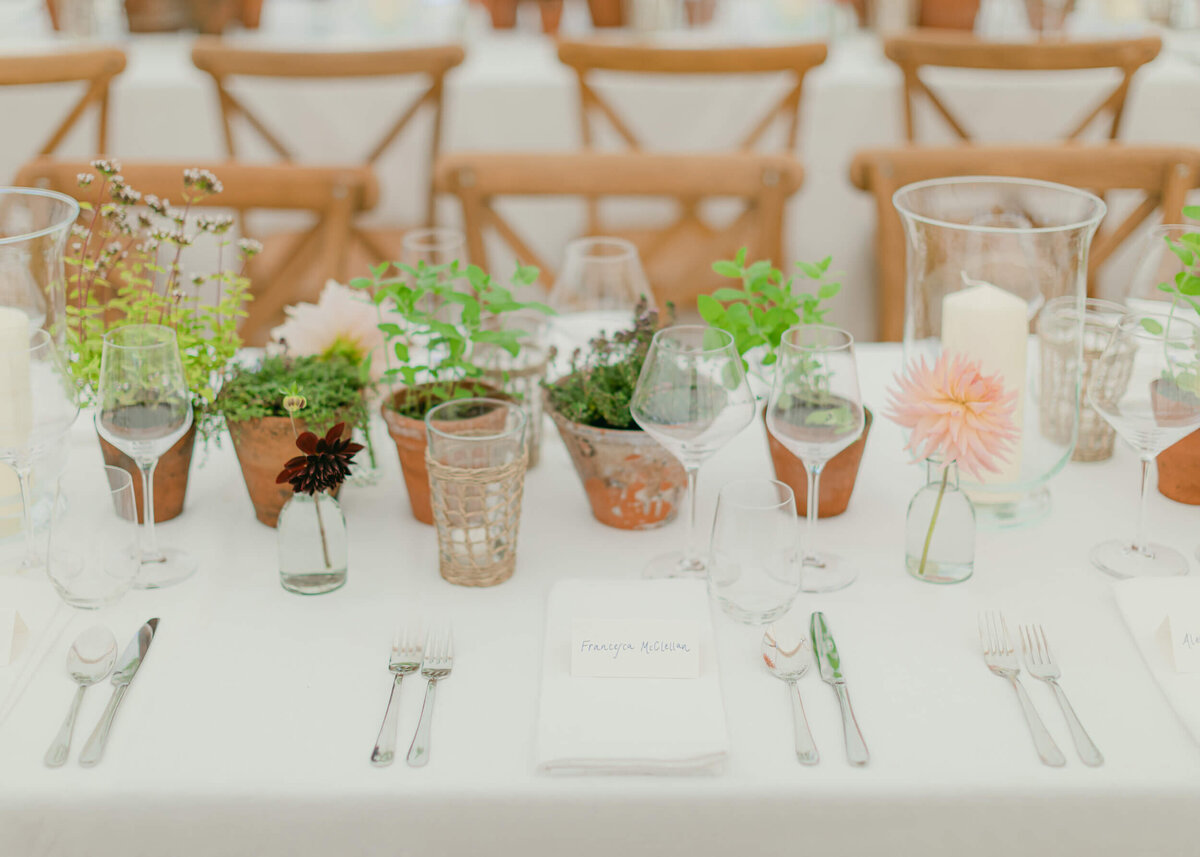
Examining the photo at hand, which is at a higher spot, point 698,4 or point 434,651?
point 698,4

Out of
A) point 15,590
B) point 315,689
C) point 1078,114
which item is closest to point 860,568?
point 315,689

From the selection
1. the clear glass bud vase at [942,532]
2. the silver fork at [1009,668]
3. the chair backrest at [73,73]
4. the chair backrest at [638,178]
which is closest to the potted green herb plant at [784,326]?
the clear glass bud vase at [942,532]

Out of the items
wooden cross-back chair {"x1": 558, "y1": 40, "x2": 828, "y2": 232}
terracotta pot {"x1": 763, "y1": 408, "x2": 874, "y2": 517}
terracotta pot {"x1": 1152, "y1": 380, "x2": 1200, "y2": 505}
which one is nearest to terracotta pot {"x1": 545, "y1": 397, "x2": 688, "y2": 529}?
terracotta pot {"x1": 763, "y1": 408, "x2": 874, "y2": 517}

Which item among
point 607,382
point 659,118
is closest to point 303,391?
point 607,382

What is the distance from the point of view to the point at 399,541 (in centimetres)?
126

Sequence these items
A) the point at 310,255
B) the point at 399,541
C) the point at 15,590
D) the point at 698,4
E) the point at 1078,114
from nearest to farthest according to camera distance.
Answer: the point at 15,590, the point at 399,541, the point at 310,255, the point at 1078,114, the point at 698,4

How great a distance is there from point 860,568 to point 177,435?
653 millimetres

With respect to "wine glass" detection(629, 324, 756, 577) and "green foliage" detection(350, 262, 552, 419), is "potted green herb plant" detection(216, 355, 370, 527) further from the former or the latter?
"wine glass" detection(629, 324, 756, 577)

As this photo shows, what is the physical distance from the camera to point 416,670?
1045 millimetres

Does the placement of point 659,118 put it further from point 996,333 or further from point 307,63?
point 996,333

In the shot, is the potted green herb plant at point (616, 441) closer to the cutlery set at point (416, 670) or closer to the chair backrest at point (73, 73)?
the cutlery set at point (416, 670)

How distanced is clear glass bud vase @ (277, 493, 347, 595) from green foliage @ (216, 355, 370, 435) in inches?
3.9

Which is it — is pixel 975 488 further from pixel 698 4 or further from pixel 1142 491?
pixel 698 4

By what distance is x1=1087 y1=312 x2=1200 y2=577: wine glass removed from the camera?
3.68 feet
